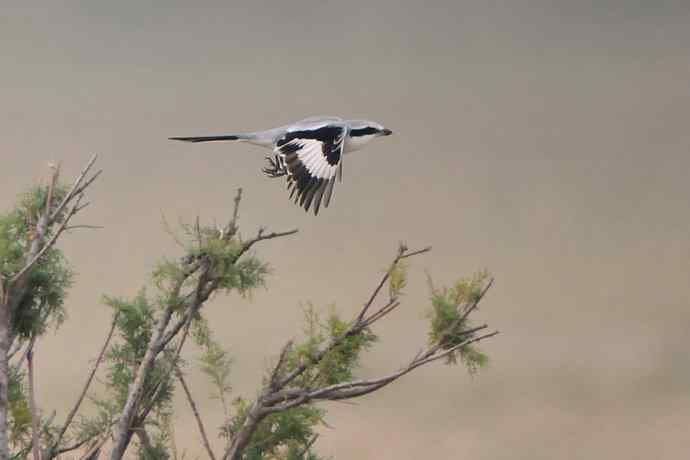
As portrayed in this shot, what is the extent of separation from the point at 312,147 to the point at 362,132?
42 cm

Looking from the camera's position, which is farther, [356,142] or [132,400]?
[356,142]

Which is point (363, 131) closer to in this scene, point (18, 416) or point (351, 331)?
point (351, 331)

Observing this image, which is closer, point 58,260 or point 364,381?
point 364,381

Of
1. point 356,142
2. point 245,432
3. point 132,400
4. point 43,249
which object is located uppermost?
point 356,142

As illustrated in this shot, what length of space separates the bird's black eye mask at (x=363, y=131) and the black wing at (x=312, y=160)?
0.13m

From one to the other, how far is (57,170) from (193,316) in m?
0.76

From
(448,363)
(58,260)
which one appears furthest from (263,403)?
(58,260)

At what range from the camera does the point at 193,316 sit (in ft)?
12.6

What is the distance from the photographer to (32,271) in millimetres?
3955

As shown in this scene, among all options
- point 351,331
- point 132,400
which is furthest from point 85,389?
point 351,331

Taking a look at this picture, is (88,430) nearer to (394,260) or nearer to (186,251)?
(186,251)

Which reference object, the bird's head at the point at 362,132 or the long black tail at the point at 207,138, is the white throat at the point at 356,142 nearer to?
the bird's head at the point at 362,132

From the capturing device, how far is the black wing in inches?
140

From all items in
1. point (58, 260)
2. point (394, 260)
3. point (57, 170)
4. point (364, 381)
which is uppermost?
point (57, 170)
